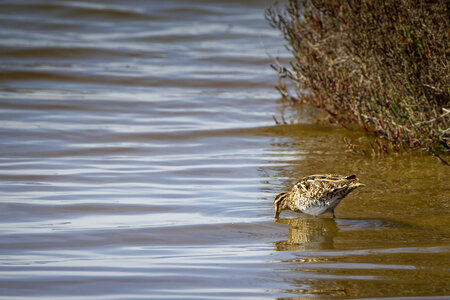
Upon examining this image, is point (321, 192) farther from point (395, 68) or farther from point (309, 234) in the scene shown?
point (395, 68)

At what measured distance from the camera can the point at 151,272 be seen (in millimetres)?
5465

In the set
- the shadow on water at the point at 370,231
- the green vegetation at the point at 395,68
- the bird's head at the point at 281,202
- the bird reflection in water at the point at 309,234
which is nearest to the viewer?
the shadow on water at the point at 370,231

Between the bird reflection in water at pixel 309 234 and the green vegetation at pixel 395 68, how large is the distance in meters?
1.48

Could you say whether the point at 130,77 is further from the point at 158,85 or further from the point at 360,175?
the point at 360,175

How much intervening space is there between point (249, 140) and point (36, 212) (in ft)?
13.8

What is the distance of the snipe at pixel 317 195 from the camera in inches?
263

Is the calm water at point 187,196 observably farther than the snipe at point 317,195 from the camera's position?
No

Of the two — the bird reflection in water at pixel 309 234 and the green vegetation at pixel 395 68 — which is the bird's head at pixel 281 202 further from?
the green vegetation at pixel 395 68

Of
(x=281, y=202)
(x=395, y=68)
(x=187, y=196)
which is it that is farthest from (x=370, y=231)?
(x=395, y=68)

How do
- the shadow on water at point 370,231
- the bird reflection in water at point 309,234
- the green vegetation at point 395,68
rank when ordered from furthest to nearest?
the green vegetation at point 395,68, the bird reflection in water at point 309,234, the shadow on water at point 370,231

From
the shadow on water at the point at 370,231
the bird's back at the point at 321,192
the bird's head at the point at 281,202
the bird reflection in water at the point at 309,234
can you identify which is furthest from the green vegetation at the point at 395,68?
the bird's head at the point at 281,202

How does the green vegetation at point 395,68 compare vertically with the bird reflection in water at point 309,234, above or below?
above

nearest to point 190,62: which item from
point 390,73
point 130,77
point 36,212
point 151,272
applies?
point 130,77

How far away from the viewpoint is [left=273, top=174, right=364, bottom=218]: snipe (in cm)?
669
